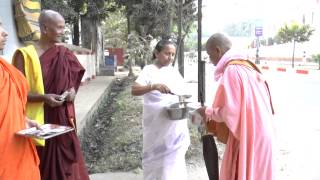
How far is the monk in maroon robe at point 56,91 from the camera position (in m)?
3.81

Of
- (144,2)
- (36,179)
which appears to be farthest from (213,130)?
(144,2)

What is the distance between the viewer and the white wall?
6.13 m

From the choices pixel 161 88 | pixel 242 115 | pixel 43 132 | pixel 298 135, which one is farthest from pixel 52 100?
pixel 298 135

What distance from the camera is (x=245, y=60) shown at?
138 inches

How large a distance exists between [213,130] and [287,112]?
812cm

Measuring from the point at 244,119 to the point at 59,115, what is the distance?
1478 millimetres

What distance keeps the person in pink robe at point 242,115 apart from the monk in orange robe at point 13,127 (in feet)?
4.25

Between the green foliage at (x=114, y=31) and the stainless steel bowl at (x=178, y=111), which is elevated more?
the green foliage at (x=114, y=31)

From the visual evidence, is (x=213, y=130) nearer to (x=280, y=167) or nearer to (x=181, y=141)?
(x=181, y=141)

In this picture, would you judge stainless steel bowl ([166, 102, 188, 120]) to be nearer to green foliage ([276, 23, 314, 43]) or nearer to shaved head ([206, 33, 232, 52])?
shaved head ([206, 33, 232, 52])

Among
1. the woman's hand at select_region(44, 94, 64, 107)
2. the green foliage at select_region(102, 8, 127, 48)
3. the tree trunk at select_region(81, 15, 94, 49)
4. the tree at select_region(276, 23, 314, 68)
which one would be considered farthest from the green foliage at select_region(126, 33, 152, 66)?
the tree at select_region(276, 23, 314, 68)

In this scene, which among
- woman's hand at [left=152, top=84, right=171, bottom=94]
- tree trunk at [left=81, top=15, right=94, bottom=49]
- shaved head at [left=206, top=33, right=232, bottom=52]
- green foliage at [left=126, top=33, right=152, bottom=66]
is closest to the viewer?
shaved head at [left=206, top=33, right=232, bottom=52]

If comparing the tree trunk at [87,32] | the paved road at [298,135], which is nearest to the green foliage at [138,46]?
the tree trunk at [87,32]

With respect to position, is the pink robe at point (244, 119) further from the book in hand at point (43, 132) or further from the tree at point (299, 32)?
the tree at point (299, 32)
